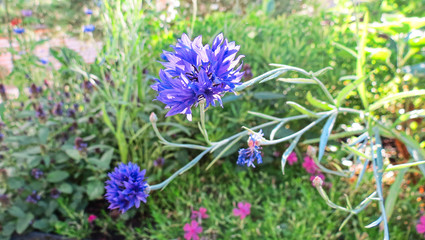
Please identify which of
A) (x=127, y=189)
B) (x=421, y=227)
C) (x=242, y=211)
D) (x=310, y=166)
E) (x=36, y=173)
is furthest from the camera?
(x=310, y=166)

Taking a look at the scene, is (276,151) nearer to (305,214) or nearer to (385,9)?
(305,214)

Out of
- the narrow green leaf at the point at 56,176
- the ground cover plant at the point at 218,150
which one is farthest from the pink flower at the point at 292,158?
the narrow green leaf at the point at 56,176

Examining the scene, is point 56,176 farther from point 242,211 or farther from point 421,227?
point 421,227

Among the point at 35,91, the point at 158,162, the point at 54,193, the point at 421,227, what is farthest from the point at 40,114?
the point at 421,227

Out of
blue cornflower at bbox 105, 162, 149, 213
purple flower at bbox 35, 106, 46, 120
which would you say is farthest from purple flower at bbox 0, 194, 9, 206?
blue cornflower at bbox 105, 162, 149, 213

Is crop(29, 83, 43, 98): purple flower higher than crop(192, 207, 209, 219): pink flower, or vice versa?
crop(29, 83, 43, 98): purple flower

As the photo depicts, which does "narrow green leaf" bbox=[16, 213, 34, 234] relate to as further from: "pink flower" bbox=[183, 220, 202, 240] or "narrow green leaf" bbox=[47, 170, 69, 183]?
"pink flower" bbox=[183, 220, 202, 240]


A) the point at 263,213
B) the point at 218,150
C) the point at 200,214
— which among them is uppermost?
the point at 218,150

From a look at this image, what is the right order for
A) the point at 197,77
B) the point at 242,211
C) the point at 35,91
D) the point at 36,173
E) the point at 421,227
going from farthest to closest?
1. the point at 35,91
2. the point at 36,173
3. the point at 242,211
4. the point at 421,227
5. the point at 197,77

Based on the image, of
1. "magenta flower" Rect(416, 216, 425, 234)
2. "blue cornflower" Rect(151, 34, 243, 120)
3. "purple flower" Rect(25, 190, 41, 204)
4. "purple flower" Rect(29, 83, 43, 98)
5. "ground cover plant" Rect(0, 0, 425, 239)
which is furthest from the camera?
"purple flower" Rect(29, 83, 43, 98)
